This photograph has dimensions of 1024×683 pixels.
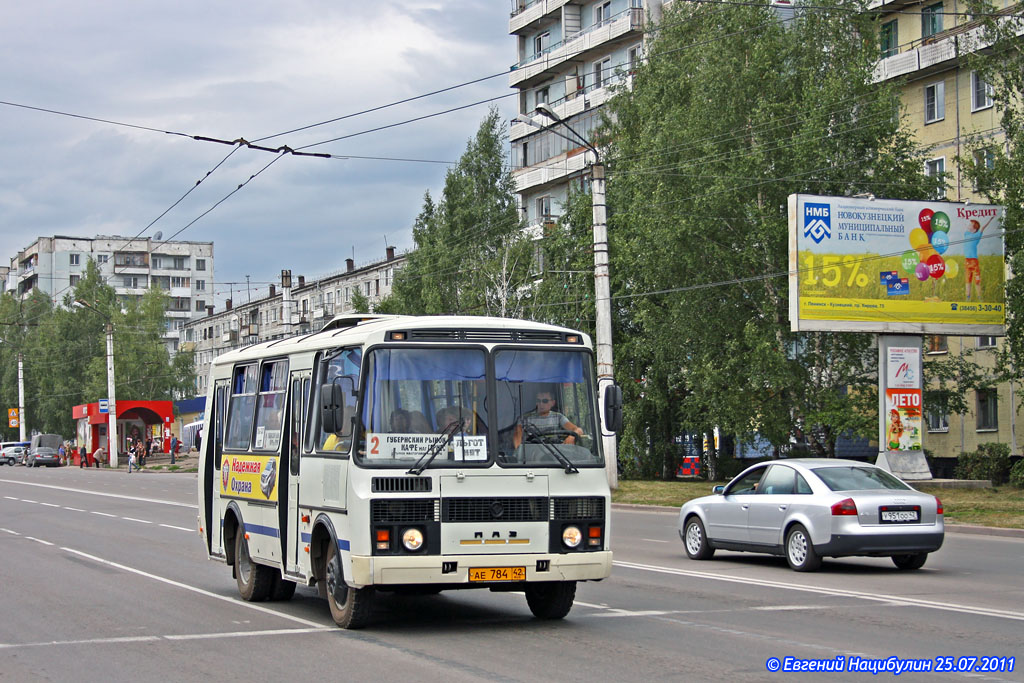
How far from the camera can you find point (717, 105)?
4122cm

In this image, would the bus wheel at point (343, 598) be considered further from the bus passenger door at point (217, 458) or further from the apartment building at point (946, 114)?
the apartment building at point (946, 114)

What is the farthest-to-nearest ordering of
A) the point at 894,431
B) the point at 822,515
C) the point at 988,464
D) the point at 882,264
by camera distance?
1. the point at 988,464
2. the point at 894,431
3. the point at 882,264
4. the point at 822,515

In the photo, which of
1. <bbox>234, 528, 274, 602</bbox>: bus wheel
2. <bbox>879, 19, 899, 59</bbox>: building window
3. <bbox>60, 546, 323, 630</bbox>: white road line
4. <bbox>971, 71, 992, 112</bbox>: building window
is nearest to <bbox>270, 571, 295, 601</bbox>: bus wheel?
<bbox>234, 528, 274, 602</bbox>: bus wheel

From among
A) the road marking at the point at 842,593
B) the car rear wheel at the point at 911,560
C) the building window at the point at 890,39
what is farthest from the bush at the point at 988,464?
the road marking at the point at 842,593

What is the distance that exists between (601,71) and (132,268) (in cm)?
10941

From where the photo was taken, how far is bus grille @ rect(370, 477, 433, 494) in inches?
412

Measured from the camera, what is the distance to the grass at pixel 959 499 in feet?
84.7

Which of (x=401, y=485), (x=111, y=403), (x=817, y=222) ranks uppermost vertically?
(x=817, y=222)

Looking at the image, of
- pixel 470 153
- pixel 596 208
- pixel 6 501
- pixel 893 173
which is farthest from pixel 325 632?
pixel 470 153

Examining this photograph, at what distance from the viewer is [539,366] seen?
11.3 meters

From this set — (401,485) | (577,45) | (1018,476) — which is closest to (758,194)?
(1018,476)

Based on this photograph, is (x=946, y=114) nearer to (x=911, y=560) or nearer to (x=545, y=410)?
(x=911, y=560)

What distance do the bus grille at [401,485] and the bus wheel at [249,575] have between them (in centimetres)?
332

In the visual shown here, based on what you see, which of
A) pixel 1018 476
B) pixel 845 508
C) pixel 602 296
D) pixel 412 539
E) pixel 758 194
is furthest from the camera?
pixel 758 194
